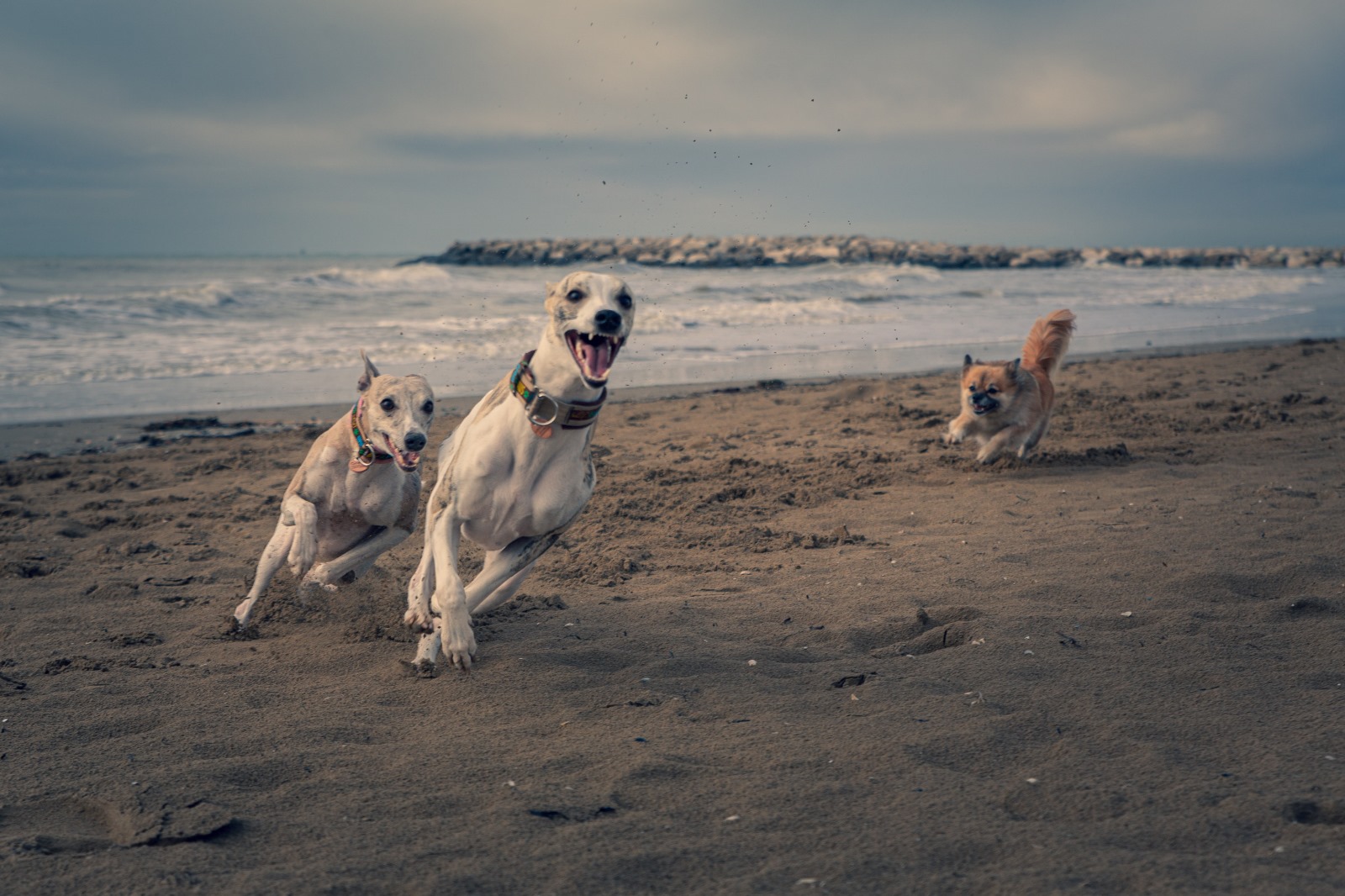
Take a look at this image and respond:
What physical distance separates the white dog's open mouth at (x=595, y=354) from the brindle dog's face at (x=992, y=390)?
17.0 feet

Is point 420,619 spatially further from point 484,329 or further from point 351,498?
point 484,329

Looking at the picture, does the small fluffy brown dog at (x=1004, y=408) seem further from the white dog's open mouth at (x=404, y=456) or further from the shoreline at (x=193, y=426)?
the white dog's open mouth at (x=404, y=456)

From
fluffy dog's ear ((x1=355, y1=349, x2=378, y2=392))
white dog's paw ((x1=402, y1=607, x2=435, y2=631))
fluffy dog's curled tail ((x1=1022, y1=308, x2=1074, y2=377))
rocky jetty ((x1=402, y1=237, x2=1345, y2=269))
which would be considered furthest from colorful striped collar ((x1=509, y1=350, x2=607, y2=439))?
rocky jetty ((x1=402, y1=237, x2=1345, y2=269))

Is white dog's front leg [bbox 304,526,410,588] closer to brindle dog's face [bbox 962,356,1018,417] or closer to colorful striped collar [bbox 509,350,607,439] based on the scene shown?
colorful striped collar [bbox 509,350,607,439]

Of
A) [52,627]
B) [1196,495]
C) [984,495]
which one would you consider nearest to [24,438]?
[52,627]

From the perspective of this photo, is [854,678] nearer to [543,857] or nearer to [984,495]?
[543,857]

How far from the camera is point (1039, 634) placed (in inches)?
167

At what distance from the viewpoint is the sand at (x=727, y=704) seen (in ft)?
8.52

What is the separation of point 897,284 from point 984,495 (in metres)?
26.1

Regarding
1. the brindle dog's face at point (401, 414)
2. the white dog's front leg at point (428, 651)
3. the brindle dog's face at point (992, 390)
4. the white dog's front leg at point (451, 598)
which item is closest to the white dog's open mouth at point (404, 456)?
the brindle dog's face at point (401, 414)

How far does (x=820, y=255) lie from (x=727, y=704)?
4625 cm

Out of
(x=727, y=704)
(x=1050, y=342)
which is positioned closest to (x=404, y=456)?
(x=727, y=704)

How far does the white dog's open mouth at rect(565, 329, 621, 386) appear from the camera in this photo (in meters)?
3.44

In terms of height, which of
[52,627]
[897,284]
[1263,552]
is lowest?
[52,627]
